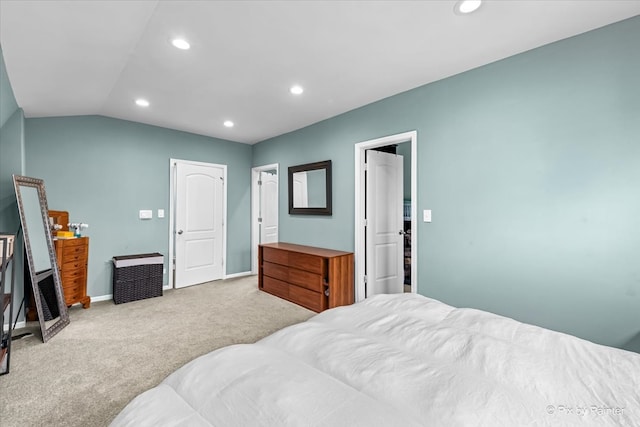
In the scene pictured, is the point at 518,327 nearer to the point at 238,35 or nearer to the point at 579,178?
the point at 579,178

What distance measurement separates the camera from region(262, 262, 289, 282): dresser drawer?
4091 millimetres

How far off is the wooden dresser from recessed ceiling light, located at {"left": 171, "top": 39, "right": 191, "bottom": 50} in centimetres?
248

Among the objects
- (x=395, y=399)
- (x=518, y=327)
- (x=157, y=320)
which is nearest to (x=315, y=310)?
(x=157, y=320)

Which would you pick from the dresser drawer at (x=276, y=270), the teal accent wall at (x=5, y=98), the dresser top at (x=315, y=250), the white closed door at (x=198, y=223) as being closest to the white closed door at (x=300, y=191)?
the dresser top at (x=315, y=250)

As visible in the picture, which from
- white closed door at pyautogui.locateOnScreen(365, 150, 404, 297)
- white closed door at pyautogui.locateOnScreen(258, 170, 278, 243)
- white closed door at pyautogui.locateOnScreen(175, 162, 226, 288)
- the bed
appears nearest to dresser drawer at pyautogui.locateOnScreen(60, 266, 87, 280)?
white closed door at pyautogui.locateOnScreen(175, 162, 226, 288)

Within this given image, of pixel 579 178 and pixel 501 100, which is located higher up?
pixel 501 100

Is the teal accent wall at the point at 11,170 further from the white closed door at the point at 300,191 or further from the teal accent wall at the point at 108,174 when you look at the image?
the white closed door at the point at 300,191

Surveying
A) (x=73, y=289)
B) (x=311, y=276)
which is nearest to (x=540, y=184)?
(x=311, y=276)

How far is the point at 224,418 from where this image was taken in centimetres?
82

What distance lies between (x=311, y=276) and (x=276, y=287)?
81cm

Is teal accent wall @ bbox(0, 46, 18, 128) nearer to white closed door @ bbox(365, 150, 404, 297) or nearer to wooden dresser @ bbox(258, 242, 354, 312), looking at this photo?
wooden dresser @ bbox(258, 242, 354, 312)

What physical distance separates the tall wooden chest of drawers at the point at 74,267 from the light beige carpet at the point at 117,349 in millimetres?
193

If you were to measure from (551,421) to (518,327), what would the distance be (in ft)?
2.04

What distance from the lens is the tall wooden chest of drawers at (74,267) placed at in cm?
327
